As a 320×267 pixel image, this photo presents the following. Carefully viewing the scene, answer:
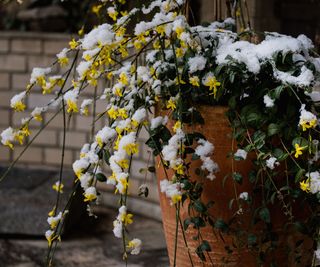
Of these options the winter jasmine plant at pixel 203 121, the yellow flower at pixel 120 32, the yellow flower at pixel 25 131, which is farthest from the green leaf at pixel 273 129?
the yellow flower at pixel 25 131

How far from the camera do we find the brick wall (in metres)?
3.97

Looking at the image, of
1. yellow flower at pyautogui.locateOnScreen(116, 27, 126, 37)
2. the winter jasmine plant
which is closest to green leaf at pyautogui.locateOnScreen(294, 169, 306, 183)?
the winter jasmine plant

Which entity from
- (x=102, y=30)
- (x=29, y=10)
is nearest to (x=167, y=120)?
(x=102, y=30)

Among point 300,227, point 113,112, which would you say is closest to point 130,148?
Answer: point 113,112

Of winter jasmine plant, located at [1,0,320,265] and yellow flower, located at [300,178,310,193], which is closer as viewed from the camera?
yellow flower, located at [300,178,310,193]

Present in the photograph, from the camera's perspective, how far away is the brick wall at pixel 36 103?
3.97m

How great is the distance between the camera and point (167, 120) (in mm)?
1877

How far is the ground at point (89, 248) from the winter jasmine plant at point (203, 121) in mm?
1057

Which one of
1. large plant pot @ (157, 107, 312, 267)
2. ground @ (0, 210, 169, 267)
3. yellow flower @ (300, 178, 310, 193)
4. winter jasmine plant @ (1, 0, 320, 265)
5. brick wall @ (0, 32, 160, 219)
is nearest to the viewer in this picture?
yellow flower @ (300, 178, 310, 193)

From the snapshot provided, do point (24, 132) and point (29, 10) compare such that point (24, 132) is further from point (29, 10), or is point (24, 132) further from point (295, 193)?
point (29, 10)

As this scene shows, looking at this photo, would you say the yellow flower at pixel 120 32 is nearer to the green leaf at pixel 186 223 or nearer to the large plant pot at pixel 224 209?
the large plant pot at pixel 224 209

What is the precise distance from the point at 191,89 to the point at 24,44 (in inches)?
93.2

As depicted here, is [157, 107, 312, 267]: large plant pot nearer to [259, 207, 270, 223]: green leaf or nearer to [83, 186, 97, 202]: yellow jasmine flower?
[259, 207, 270, 223]: green leaf

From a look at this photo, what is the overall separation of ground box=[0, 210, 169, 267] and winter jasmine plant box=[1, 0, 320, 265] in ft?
3.47
